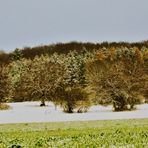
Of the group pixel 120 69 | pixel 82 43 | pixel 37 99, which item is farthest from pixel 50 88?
pixel 82 43

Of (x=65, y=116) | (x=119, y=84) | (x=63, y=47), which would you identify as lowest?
(x=65, y=116)

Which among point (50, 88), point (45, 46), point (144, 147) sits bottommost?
point (144, 147)

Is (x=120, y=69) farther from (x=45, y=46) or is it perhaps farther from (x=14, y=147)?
(x=45, y=46)

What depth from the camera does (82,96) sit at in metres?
45.5

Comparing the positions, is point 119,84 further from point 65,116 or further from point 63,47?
point 63,47

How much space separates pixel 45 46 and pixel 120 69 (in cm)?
11901

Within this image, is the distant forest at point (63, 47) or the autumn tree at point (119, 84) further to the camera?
the distant forest at point (63, 47)

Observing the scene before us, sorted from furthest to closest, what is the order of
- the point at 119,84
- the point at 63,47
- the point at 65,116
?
the point at 63,47, the point at 119,84, the point at 65,116

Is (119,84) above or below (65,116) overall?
above

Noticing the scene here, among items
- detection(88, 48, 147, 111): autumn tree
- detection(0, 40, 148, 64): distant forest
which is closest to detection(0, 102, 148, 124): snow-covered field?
detection(88, 48, 147, 111): autumn tree

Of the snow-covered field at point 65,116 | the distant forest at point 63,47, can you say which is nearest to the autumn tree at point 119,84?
the snow-covered field at point 65,116

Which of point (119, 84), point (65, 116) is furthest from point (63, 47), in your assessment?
point (65, 116)

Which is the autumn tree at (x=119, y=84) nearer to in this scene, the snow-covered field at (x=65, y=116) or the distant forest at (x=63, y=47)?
the snow-covered field at (x=65, y=116)

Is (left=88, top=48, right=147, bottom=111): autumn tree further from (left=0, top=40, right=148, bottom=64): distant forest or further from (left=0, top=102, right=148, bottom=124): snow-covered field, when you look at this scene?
(left=0, top=40, right=148, bottom=64): distant forest
